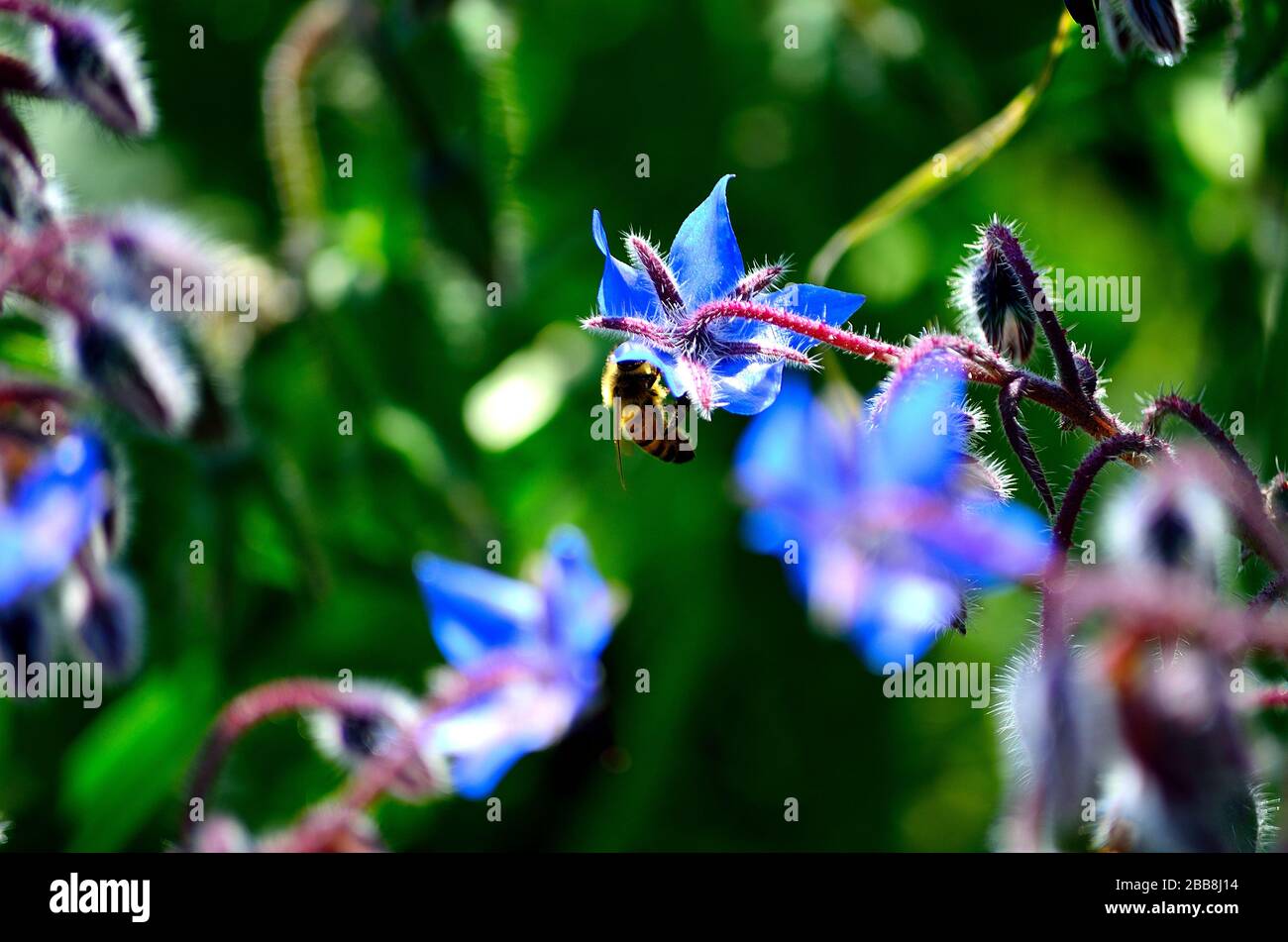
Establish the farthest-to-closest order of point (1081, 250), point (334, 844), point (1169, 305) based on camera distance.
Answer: point (1081, 250) < point (1169, 305) < point (334, 844)

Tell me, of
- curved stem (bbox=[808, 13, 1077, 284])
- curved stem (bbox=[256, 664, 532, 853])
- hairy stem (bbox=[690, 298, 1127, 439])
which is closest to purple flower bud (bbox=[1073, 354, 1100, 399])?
hairy stem (bbox=[690, 298, 1127, 439])

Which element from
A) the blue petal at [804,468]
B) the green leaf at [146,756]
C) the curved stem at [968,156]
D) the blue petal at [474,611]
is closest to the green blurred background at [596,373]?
the green leaf at [146,756]

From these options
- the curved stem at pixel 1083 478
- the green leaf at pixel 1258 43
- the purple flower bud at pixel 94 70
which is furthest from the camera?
the purple flower bud at pixel 94 70

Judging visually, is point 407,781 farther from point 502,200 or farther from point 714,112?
point 714,112

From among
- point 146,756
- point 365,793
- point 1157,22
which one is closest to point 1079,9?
point 1157,22

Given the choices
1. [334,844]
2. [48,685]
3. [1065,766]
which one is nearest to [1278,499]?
[1065,766]

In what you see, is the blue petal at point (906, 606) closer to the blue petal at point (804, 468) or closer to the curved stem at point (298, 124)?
the blue petal at point (804, 468)
